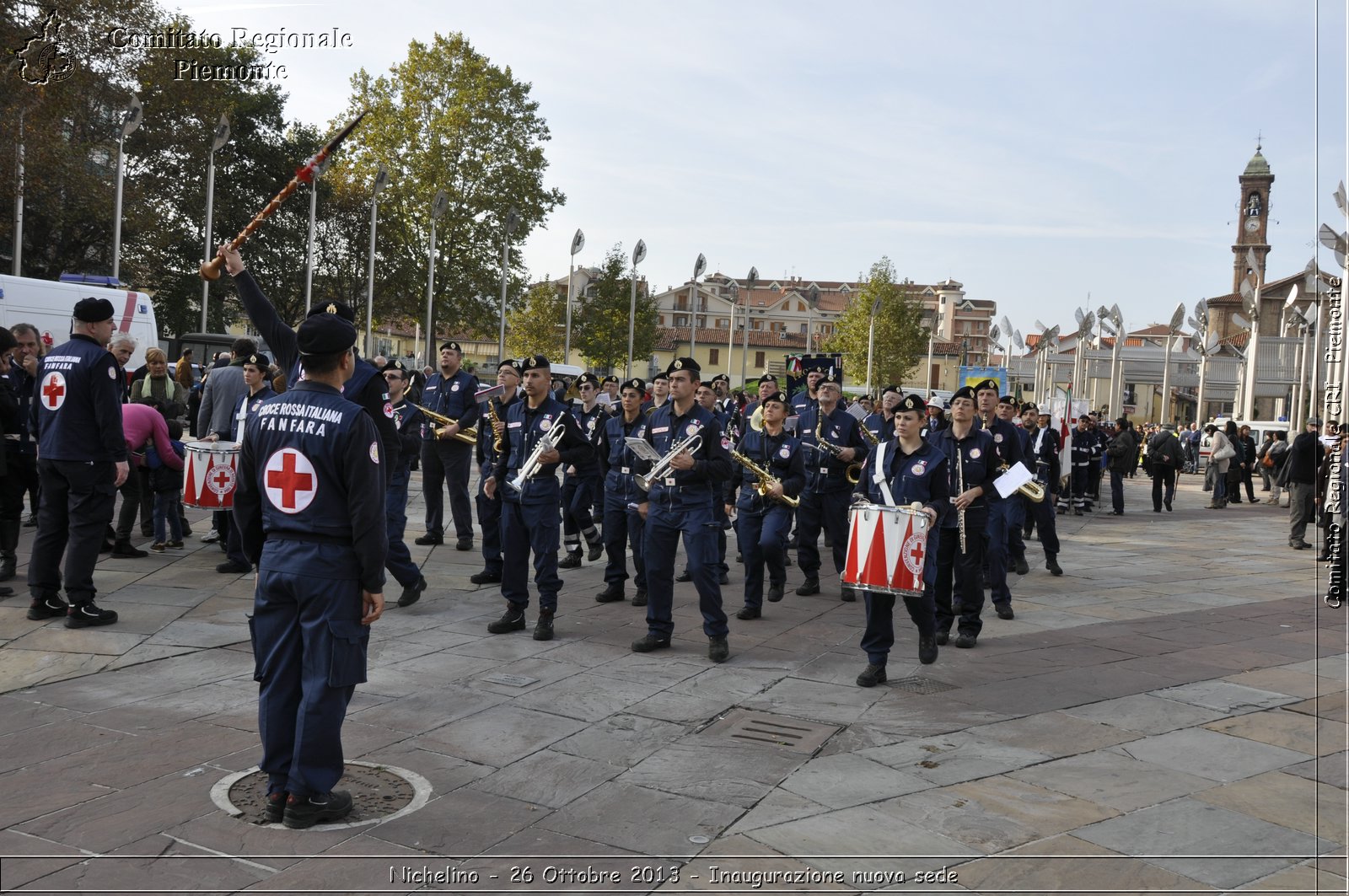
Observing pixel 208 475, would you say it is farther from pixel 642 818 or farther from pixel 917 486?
pixel 642 818

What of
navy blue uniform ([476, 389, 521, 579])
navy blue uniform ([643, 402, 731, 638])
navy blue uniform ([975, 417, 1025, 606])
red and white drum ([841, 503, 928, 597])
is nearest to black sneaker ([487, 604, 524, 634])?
navy blue uniform ([643, 402, 731, 638])

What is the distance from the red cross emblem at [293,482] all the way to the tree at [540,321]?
59.4 meters

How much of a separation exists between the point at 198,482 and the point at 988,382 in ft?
22.6

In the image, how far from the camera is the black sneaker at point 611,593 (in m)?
9.70

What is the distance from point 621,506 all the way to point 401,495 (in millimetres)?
2041

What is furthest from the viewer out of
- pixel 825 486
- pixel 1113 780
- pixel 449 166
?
pixel 449 166

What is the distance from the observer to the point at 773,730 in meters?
6.11

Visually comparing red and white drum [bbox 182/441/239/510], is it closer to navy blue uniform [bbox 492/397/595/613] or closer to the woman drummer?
navy blue uniform [bbox 492/397/595/613]

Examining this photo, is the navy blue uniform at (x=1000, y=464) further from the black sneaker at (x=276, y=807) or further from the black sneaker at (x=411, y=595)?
the black sneaker at (x=276, y=807)

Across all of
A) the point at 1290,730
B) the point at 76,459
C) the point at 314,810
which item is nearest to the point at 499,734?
the point at 314,810

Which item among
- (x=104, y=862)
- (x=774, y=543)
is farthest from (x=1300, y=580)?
(x=104, y=862)

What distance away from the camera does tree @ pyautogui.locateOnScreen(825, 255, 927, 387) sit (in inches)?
2815

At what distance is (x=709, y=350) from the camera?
343 ft

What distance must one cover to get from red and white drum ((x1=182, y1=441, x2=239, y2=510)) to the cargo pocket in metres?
5.54
